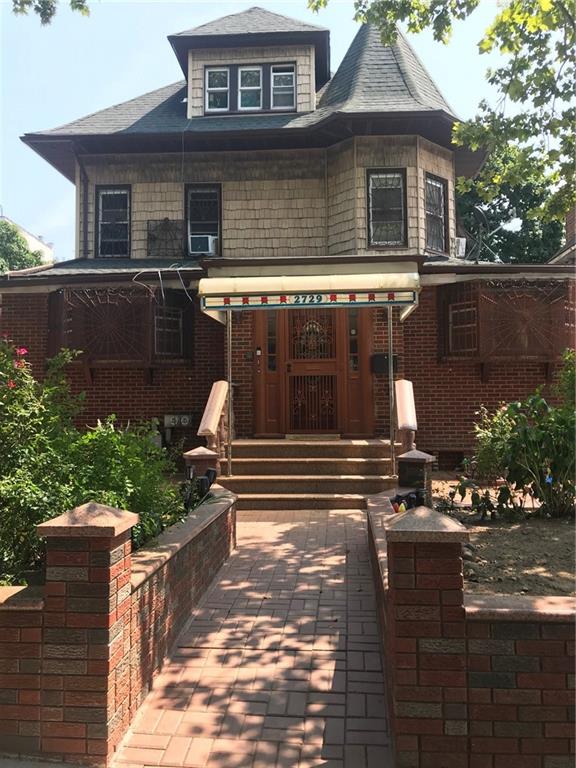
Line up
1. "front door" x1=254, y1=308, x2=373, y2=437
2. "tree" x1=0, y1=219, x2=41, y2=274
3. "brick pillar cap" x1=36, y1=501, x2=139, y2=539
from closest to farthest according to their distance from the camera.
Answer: "brick pillar cap" x1=36, y1=501, x2=139, y2=539 < "front door" x1=254, y1=308, x2=373, y2=437 < "tree" x1=0, y1=219, x2=41, y2=274

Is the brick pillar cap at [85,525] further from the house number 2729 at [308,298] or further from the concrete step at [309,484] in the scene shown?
the house number 2729 at [308,298]

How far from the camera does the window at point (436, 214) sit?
1130cm

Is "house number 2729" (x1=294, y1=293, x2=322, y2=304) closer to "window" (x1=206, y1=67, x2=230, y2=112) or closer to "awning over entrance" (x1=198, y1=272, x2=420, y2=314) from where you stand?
"awning over entrance" (x1=198, y1=272, x2=420, y2=314)

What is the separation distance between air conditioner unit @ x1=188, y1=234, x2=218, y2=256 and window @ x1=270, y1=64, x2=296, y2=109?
11.3 feet

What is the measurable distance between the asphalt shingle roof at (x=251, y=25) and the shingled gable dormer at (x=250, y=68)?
0.02 m

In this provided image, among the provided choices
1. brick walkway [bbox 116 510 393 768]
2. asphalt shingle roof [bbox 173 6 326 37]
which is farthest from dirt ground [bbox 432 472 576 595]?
asphalt shingle roof [bbox 173 6 326 37]

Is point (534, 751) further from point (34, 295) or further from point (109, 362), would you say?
point (34, 295)

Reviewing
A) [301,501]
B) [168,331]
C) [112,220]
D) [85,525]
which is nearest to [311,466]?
[301,501]

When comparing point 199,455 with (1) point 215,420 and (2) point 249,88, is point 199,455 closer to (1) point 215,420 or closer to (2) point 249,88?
(1) point 215,420

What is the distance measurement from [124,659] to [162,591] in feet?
2.14

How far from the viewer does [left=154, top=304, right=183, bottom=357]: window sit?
10023 mm

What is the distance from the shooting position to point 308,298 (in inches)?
295

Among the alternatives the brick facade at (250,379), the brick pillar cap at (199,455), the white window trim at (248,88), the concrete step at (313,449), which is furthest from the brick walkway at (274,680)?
the white window trim at (248,88)

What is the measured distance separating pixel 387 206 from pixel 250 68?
4790 mm
